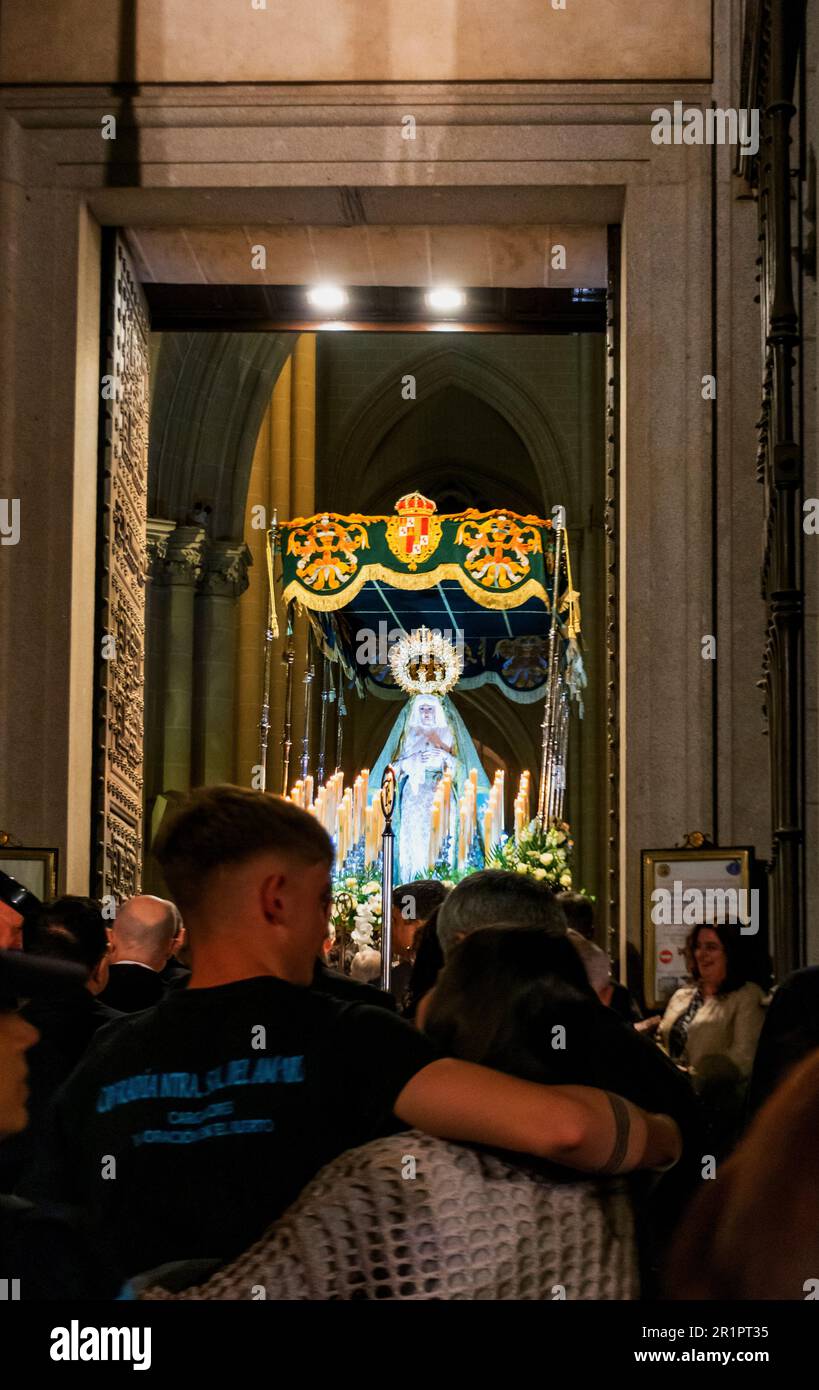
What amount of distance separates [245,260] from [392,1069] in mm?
8247

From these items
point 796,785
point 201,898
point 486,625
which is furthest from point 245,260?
point 486,625

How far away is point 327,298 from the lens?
10555 millimetres

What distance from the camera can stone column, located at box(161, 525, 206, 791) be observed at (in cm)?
1898

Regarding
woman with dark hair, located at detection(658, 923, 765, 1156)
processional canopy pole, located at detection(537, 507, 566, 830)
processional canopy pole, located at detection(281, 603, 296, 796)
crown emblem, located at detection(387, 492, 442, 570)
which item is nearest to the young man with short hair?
woman with dark hair, located at detection(658, 923, 765, 1156)

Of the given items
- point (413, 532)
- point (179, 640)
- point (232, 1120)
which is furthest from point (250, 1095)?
point (179, 640)

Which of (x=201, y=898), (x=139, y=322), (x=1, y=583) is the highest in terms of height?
(x=139, y=322)

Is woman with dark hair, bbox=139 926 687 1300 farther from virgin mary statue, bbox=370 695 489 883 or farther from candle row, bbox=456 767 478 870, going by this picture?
virgin mary statue, bbox=370 695 489 883

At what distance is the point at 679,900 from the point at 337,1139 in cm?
564

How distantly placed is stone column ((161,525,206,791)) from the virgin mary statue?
2.70 metres

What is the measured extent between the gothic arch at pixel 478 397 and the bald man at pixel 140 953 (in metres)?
23.9

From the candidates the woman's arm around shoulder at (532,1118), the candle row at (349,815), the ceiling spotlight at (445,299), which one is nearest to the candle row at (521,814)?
the candle row at (349,815)

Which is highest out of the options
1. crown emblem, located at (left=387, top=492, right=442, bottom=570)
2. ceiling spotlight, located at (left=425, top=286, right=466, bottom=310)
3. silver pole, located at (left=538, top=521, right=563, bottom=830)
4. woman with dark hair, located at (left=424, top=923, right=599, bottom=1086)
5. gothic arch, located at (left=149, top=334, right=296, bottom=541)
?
gothic arch, located at (left=149, top=334, right=296, bottom=541)
